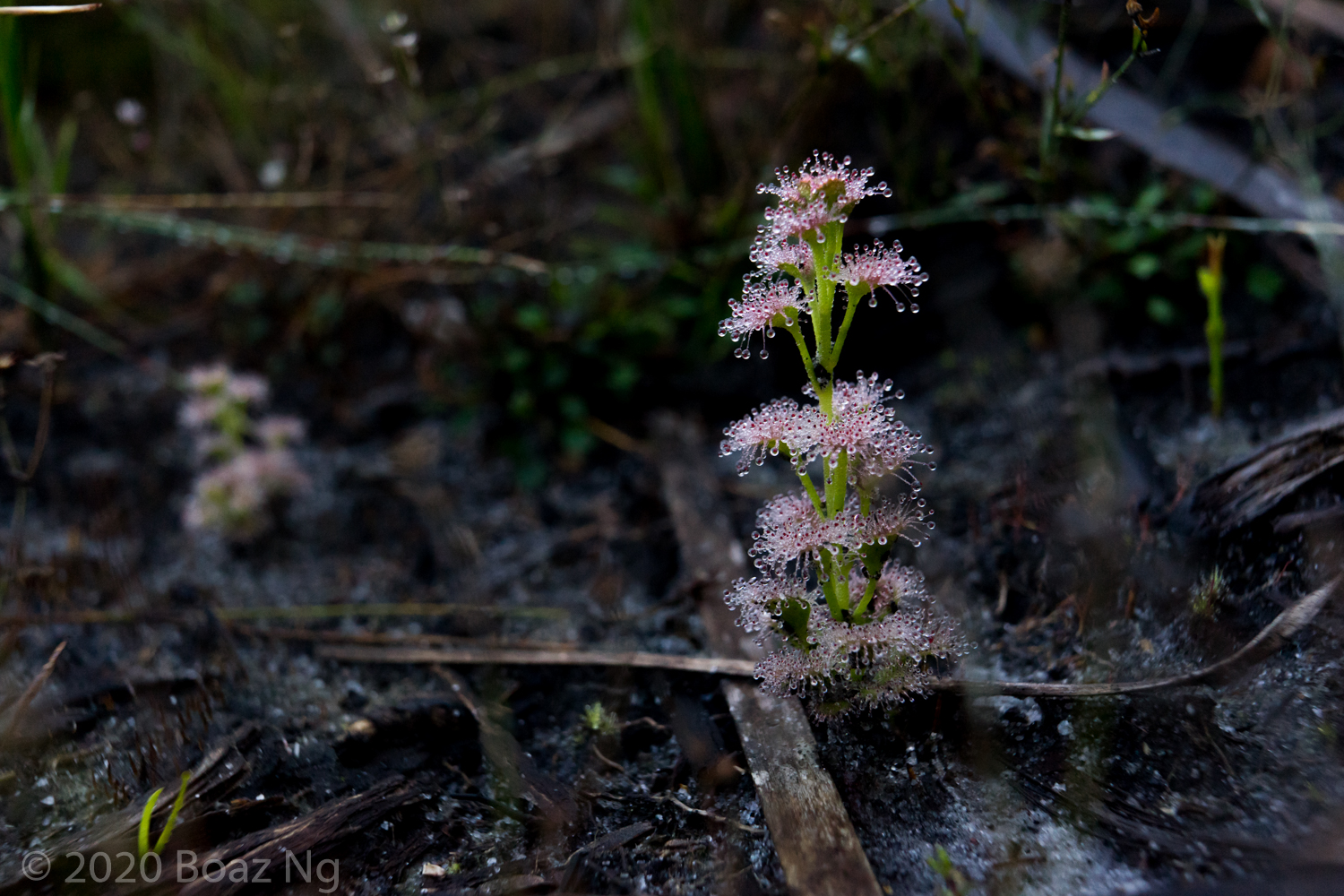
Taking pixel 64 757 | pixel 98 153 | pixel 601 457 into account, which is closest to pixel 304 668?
pixel 64 757

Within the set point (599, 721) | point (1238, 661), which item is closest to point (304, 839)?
point (599, 721)

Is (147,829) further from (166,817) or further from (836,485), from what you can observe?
(836,485)

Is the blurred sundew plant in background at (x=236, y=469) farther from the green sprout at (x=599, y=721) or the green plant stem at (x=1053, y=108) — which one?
the green plant stem at (x=1053, y=108)

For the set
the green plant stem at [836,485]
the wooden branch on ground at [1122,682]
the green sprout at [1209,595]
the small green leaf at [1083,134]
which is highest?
the small green leaf at [1083,134]

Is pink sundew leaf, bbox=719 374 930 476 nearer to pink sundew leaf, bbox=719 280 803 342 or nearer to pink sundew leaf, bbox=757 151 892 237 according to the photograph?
pink sundew leaf, bbox=719 280 803 342

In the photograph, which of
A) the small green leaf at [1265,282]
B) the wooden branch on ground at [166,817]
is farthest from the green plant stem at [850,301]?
the small green leaf at [1265,282]
